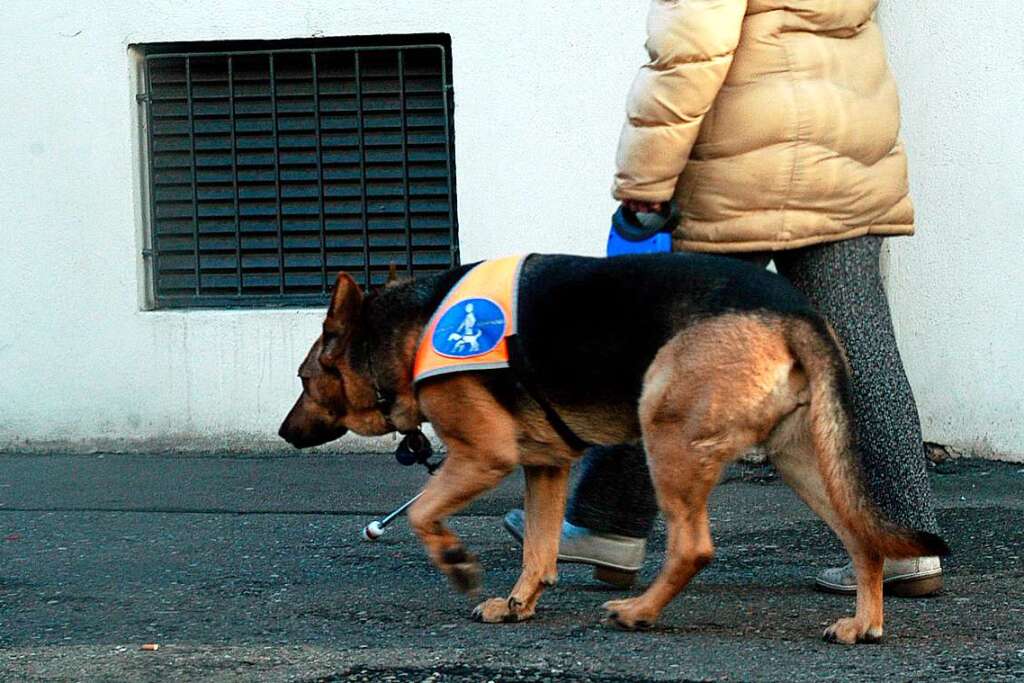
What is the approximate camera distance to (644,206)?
4660 millimetres

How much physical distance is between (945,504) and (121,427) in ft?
13.1

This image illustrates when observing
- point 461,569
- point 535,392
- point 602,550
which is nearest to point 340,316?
point 535,392

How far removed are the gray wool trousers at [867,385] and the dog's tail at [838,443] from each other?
0.59 meters

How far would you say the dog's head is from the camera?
4.64 m

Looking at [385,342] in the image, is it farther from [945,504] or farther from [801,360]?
[945,504]

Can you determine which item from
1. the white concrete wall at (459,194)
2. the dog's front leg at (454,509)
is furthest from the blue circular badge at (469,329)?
the white concrete wall at (459,194)

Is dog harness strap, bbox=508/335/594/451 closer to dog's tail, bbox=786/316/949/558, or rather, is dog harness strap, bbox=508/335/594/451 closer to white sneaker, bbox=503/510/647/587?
white sneaker, bbox=503/510/647/587

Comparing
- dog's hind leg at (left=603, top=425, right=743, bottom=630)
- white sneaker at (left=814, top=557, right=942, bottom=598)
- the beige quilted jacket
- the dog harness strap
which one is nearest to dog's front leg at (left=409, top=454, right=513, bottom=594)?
the dog harness strap

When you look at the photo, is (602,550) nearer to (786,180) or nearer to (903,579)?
(903,579)

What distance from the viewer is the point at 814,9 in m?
4.59

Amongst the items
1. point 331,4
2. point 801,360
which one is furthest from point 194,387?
point 801,360

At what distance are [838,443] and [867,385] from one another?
2.29 ft

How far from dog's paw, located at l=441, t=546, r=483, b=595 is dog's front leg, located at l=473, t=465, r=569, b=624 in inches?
9.3

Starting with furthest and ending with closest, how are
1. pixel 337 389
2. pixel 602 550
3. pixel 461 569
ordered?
pixel 602 550 < pixel 337 389 < pixel 461 569
